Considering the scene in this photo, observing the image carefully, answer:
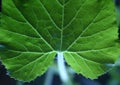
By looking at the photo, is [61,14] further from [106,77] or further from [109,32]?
[106,77]

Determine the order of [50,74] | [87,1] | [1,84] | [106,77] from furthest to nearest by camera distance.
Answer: [106,77] < [50,74] < [1,84] < [87,1]

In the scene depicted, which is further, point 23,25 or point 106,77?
point 106,77

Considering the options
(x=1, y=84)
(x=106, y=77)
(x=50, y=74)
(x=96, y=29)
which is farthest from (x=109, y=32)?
(x=106, y=77)

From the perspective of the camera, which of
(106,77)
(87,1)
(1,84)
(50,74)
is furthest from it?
(106,77)

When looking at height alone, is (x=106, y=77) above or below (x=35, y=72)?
below

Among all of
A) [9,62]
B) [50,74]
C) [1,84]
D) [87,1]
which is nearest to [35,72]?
[9,62]

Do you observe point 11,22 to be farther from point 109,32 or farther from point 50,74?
point 50,74

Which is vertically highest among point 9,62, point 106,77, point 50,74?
point 9,62
